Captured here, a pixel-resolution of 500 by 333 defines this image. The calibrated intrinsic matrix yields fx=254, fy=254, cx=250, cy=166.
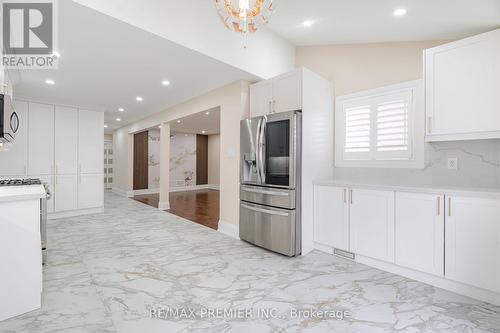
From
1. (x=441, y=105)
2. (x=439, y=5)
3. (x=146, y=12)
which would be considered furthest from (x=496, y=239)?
(x=146, y=12)

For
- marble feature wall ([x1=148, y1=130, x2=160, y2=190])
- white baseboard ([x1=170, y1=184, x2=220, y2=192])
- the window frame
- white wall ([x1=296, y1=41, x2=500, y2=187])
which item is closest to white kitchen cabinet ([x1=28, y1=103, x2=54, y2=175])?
marble feature wall ([x1=148, y1=130, x2=160, y2=190])

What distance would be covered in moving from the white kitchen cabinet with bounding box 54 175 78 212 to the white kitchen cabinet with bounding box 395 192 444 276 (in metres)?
6.09

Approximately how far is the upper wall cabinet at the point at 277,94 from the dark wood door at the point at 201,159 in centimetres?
733

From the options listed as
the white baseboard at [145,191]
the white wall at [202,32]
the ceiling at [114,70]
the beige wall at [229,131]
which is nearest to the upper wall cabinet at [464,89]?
the white wall at [202,32]

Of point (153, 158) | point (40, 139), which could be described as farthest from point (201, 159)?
point (40, 139)

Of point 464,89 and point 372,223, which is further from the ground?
point 464,89

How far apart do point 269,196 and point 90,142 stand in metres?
4.68

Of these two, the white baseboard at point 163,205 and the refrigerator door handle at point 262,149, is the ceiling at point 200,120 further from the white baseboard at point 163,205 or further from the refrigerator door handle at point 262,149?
the white baseboard at point 163,205

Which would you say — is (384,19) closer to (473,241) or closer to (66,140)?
(473,241)

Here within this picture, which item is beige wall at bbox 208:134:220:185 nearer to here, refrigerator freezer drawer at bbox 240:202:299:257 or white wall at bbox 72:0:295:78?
white wall at bbox 72:0:295:78

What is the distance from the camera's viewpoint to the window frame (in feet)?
9.73

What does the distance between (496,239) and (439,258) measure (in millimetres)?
465

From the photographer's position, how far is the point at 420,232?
2.51 m

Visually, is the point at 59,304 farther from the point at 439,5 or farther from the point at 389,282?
the point at 439,5
